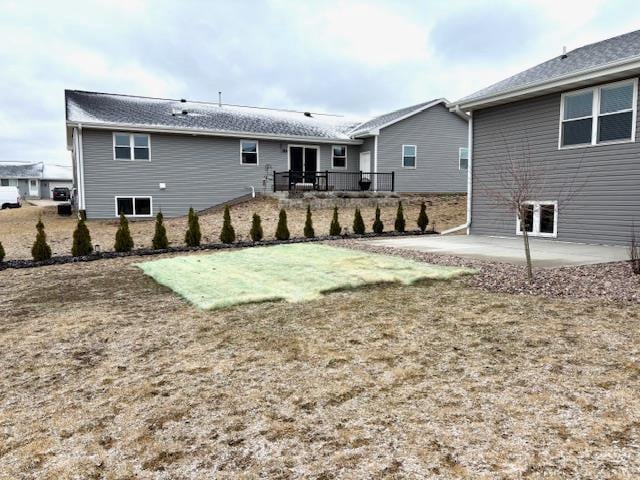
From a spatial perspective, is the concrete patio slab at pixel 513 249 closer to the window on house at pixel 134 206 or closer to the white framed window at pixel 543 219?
the white framed window at pixel 543 219

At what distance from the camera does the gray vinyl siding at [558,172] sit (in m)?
9.18

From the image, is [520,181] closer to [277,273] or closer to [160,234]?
[277,273]

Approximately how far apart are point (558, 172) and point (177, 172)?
1375 centimetres

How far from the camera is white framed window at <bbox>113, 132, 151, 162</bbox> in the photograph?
17.4 meters

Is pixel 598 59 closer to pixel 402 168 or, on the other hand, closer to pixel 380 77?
pixel 402 168

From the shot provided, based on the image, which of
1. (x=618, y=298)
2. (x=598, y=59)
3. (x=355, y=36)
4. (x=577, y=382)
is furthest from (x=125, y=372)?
(x=355, y=36)

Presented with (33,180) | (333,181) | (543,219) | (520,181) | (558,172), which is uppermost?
(33,180)

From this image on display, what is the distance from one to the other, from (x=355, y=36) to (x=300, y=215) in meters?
8.30

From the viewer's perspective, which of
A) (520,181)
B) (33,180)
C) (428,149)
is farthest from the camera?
(33,180)

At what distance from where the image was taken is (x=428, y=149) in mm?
21969

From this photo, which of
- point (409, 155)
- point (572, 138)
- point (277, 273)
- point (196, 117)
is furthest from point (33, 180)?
point (572, 138)

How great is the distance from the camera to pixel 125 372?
10.9ft

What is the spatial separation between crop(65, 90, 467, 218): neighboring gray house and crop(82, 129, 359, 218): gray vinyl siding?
0.04 meters

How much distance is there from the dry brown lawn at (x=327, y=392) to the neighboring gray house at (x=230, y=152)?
13642mm
